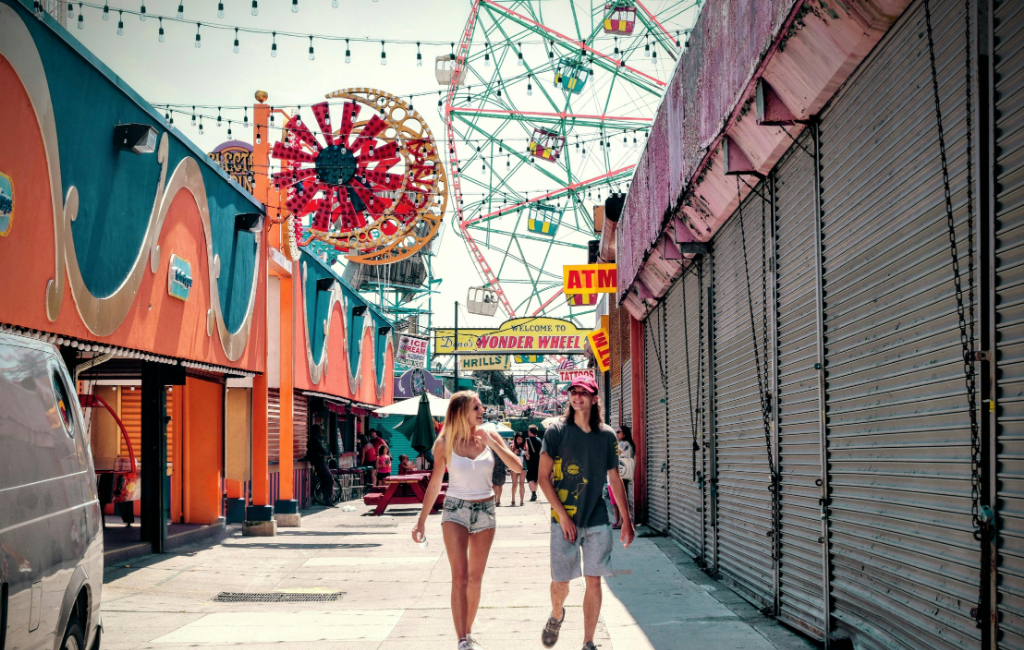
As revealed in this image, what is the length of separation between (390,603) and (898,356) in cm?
584

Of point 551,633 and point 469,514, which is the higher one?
point 469,514

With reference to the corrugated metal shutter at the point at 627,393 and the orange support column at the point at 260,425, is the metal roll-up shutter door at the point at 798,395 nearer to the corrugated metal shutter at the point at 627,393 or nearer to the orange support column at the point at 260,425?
the corrugated metal shutter at the point at 627,393

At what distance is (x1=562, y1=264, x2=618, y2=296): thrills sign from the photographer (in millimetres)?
18125

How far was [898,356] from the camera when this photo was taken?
5.07 metres

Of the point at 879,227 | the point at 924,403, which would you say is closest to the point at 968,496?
the point at 924,403

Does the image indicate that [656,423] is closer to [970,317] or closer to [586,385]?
[586,385]

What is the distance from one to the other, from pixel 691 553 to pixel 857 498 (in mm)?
6068

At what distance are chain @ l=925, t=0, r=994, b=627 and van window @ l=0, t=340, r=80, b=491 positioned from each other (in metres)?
4.10

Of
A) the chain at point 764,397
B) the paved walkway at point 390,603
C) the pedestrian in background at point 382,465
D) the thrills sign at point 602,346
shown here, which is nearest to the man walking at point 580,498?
the paved walkway at point 390,603

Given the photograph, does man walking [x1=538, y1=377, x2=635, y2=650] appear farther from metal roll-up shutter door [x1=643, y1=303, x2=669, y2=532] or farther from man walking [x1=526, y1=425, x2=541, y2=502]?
man walking [x1=526, y1=425, x2=541, y2=502]

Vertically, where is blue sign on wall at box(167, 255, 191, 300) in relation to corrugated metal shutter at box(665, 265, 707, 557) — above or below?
above

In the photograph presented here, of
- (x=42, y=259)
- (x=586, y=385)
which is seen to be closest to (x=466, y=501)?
(x=586, y=385)

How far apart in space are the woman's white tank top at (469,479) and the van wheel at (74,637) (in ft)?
7.87

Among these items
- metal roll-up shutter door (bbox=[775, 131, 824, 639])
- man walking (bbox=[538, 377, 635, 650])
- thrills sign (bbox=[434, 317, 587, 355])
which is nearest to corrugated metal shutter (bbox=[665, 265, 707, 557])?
metal roll-up shutter door (bbox=[775, 131, 824, 639])
